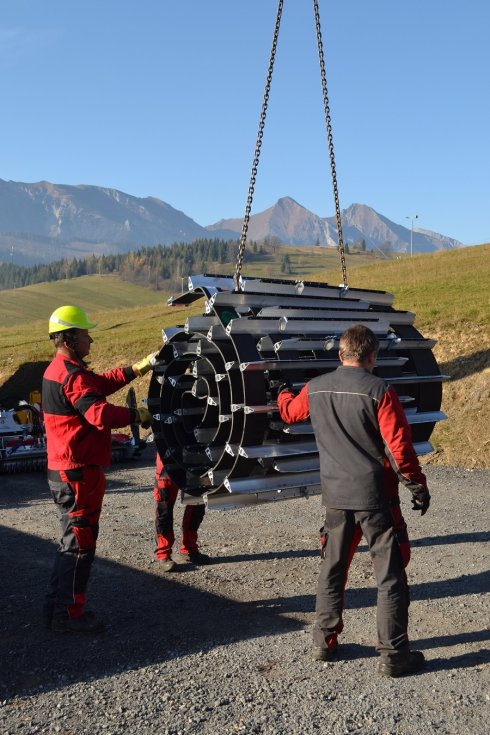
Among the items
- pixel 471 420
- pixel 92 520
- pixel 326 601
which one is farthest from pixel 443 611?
pixel 471 420

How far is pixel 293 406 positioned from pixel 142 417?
154cm

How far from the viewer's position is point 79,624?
19.8 feet

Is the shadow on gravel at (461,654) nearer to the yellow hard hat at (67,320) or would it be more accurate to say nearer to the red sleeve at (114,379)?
the red sleeve at (114,379)

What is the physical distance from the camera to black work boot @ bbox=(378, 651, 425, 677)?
5.06 metres

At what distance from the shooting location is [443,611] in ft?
20.8

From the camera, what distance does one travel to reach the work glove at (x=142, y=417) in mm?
6547

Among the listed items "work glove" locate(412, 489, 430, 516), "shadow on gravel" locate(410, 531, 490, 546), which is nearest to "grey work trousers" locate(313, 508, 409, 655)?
"work glove" locate(412, 489, 430, 516)

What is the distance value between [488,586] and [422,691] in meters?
2.33

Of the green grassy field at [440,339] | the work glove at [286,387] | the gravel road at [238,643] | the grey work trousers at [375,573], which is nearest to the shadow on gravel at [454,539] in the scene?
the gravel road at [238,643]

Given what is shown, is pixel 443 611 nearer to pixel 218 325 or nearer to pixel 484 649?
pixel 484 649

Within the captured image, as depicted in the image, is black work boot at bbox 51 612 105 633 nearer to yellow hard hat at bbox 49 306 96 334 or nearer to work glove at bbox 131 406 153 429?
work glove at bbox 131 406 153 429

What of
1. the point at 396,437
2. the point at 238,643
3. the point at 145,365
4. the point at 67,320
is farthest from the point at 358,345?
the point at 67,320

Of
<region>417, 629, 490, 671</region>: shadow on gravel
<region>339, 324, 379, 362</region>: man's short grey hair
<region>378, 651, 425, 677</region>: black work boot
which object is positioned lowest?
<region>417, 629, 490, 671</region>: shadow on gravel

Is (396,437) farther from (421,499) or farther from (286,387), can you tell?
(286,387)
